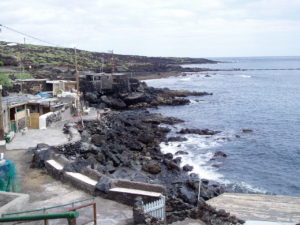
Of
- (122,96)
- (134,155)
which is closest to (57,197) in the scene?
(134,155)

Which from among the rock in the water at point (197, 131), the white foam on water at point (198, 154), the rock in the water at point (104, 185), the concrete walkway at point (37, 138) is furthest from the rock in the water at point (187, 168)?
the rock in the water at point (104, 185)

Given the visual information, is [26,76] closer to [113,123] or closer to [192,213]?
[113,123]

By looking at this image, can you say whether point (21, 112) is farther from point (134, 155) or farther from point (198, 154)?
point (198, 154)

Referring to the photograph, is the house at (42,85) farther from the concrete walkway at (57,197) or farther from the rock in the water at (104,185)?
the rock in the water at (104,185)

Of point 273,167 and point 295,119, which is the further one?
point 295,119

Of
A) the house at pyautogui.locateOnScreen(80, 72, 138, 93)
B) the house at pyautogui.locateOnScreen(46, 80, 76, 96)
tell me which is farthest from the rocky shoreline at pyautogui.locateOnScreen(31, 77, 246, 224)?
the house at pyautogui.locateOnScreen(46, 80, 76, 96)

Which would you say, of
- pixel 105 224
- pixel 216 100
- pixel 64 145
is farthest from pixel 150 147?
pixel 216 100

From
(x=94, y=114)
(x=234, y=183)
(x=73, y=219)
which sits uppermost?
(x=73, y=219)

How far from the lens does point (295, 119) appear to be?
171 feet

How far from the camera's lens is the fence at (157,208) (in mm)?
11812

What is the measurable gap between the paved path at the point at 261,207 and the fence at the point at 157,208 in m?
5.08

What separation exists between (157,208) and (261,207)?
7611 mm

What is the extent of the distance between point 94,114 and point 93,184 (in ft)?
91.0

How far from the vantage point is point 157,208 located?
12.0 m
